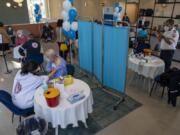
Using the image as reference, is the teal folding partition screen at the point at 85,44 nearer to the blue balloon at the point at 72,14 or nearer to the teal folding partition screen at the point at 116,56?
the blue balloon at the point at 72,14

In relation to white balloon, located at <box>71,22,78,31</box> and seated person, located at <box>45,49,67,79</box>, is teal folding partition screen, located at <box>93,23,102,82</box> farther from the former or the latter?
Answer: seated person, located at <box>45,49,67,79</box>

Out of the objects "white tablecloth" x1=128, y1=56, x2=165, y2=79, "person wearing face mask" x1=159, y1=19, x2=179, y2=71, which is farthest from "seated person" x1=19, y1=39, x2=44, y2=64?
"person wearing face mask" x1=159, y1=19, x2=179, y2=71

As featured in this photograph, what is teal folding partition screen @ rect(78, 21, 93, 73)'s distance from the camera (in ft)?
13.3

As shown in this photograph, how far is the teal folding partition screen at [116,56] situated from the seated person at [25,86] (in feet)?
5.19

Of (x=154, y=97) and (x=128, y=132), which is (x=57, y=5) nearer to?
(x=154, y=97)

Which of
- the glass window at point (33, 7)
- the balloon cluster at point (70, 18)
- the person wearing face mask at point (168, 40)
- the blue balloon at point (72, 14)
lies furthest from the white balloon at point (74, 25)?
the glass window at point (33, 7)

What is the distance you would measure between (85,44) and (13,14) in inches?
313

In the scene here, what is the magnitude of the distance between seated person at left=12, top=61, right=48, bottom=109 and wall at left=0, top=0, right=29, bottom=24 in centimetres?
912

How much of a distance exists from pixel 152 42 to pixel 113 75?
472 cm

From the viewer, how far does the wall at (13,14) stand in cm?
963

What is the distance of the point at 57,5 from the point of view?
11164 mm

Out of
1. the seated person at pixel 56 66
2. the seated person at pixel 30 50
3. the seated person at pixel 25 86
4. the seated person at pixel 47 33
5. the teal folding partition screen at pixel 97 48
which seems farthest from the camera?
the seated person at pixel 47 33

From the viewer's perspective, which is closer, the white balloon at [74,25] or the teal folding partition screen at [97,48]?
the teal folding partition screen at [97,48]

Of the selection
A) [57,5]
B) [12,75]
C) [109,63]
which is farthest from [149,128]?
[57,5]
